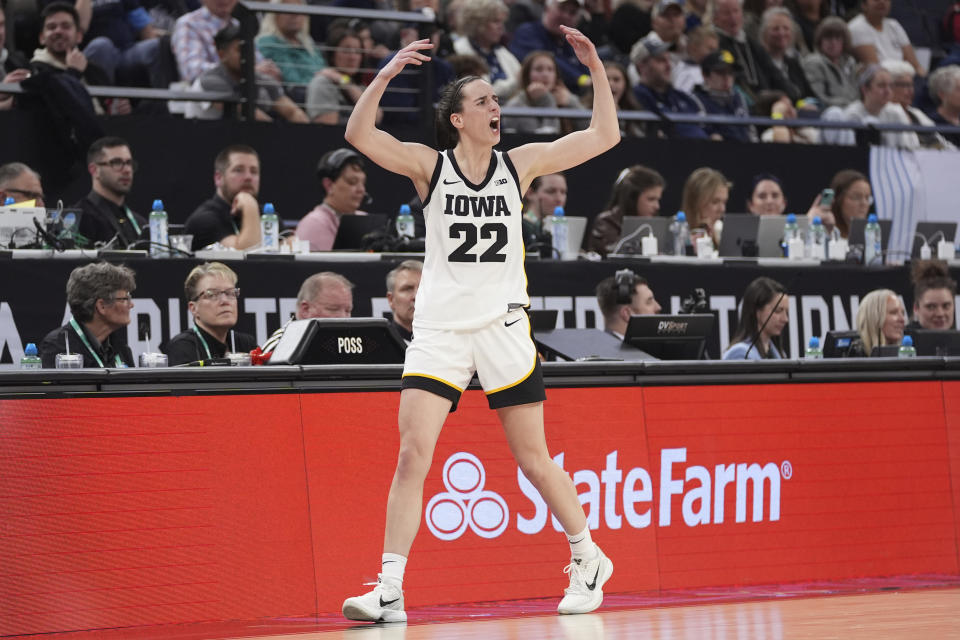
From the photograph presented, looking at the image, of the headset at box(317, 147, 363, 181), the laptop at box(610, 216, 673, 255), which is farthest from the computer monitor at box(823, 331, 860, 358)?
the headset at box(317, 147, 363, 181)

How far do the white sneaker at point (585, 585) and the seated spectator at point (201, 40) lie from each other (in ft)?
20.8

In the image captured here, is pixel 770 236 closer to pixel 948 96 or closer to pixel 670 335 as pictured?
pixel 670 335

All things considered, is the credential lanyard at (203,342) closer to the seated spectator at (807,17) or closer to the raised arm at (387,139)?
the raised arm at (387,139)

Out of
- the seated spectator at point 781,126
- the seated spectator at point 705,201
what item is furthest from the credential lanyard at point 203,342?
the seated spectator at point 781,126

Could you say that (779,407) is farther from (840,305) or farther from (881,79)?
(881,79)

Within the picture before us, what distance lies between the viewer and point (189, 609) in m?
5.37

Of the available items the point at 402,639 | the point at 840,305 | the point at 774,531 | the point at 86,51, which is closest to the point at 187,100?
the point at 86,51

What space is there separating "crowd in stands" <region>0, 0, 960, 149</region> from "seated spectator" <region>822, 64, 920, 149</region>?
1 cm

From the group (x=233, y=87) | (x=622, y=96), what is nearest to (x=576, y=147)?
(x=233, y=87)

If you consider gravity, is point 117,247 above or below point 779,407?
above

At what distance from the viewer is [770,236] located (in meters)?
10.6

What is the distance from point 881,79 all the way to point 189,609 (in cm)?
963

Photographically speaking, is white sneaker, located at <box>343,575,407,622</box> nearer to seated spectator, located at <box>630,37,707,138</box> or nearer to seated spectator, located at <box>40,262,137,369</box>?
seated spectator, located at <box>40,262,137,369</box>

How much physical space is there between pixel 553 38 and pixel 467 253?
826cm
